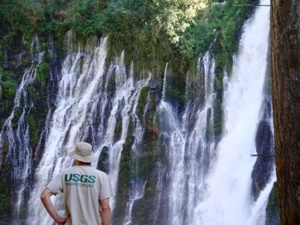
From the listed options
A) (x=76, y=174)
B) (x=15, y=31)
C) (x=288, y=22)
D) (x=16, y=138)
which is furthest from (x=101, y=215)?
(x=15, y=31)

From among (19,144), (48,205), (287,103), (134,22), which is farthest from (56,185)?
(134,22)

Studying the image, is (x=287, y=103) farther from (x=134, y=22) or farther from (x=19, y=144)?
(x=19, y=144)

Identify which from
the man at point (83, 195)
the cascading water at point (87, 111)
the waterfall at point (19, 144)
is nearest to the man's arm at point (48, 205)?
the man at point (83, 195)

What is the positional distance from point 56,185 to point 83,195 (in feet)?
0.66

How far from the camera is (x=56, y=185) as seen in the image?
324 centimetres

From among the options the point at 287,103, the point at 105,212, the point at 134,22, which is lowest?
the point at 105,212

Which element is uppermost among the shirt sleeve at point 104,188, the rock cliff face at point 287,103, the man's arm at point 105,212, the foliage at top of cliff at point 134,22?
the foliage at top of cliff at point 134,22

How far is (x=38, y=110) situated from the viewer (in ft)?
50.9

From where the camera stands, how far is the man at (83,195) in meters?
3.21

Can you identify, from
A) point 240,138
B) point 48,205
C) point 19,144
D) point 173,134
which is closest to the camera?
point 48,205

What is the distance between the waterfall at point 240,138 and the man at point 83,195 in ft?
31.0

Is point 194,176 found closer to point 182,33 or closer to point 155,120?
point 155,120

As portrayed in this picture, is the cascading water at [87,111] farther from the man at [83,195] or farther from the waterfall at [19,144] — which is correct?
the man at [83,195]

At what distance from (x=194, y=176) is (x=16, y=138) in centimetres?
587
